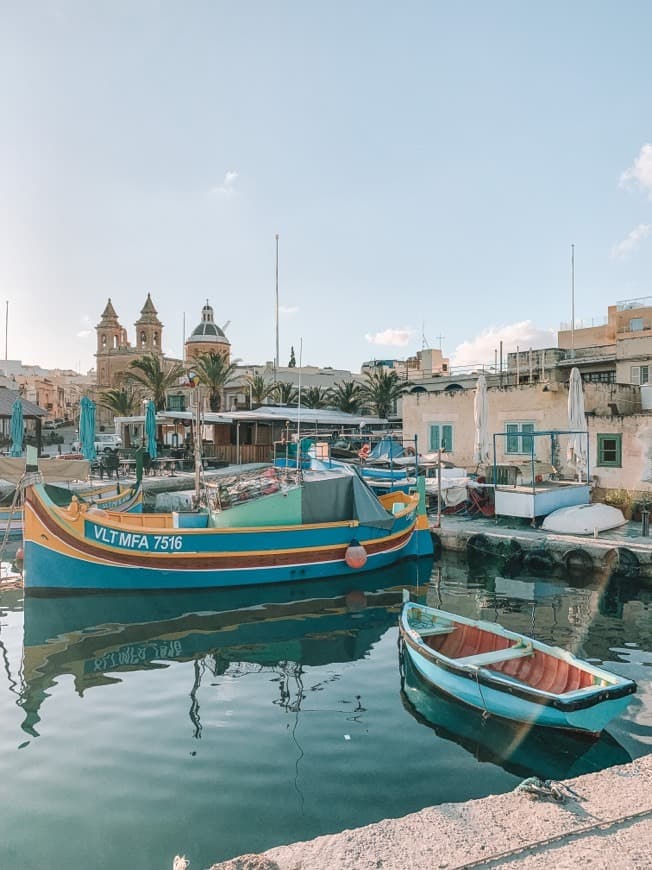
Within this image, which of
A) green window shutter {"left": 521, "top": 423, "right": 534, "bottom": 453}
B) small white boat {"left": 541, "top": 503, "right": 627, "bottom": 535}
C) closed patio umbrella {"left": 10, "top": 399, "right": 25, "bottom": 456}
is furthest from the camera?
closed patio umbrella {"left": 10, "top": 399, "right": 25, "bottom": 456}

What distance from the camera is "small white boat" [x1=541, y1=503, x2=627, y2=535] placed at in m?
18.9

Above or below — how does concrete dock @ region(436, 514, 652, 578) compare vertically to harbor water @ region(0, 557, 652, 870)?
above

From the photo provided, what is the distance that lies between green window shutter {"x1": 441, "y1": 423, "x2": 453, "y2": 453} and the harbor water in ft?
47.3

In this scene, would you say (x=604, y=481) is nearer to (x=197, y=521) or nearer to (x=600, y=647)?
(x=600, y=647)

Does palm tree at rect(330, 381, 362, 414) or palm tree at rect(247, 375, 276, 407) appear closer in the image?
palm tree at rect(247, 375, 276, 407)

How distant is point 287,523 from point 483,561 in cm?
666

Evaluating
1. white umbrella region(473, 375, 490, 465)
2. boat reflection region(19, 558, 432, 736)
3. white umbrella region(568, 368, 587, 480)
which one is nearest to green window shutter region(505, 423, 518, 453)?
white umbrella region(473, 375, 490, 465)

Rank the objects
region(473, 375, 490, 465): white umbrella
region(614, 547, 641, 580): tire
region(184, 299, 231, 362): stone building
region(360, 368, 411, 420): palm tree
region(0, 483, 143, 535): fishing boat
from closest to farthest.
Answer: region(614, 547, 641, 580): tire, region(0, 483, 143, 535): fishing boat, region(473, 375, 490, 465): white umbrella, region(360, 368, 411, 420): palm tree, region(184, 299, 231, 362): stone building

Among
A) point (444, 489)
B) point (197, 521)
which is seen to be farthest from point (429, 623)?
point (444, 489)

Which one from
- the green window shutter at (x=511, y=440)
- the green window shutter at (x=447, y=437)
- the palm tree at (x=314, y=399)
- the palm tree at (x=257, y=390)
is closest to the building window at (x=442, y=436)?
the green window shutter at (x=447, y=437)

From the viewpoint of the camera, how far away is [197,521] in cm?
1694

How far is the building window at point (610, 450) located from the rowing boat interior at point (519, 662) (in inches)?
566

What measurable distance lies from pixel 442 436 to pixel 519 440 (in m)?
4.41

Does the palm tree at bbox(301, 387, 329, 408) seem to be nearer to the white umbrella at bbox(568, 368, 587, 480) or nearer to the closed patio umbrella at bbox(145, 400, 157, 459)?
the closed patio umbrella at bbox(145, 400, 157, 459)
